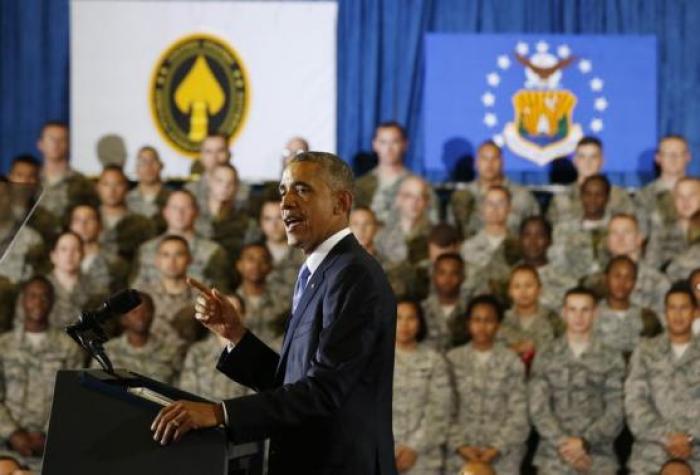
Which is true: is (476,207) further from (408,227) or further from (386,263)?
(386,263)

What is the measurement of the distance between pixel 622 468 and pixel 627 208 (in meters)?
1.88

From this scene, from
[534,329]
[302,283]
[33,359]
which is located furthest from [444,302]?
[302,283]

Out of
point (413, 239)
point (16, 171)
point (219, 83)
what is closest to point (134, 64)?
point (219, 83)

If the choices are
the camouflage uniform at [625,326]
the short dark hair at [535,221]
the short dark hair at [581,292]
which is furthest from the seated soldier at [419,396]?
the short dark hair at [535,221]

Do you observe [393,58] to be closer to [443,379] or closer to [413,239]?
[413,239]

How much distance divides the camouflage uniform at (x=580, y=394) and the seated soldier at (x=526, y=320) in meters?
0.12

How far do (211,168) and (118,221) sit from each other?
0.76 m

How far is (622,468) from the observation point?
7117 mm

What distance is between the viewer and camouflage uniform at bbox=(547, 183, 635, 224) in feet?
26.8

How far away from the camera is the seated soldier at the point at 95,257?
7.73 meters

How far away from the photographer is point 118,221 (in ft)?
26.7

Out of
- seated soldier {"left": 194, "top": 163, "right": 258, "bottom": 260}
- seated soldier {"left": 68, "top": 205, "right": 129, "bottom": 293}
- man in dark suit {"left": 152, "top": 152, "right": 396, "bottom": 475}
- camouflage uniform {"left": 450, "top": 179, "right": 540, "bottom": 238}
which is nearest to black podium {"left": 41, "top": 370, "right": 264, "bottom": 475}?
man in dark suit {"left": 152, "top": 152, "right": 396, "bottom": 475}

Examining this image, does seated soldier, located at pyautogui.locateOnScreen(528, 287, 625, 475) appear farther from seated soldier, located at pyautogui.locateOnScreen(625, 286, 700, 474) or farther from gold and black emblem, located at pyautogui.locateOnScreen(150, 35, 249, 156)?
gold and black emblem, located at pyautogui.locateOnScreen(150, 35, 249, 156)

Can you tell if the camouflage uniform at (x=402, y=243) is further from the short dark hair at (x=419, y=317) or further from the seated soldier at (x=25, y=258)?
the seated soldier at (x=25, y=258)
